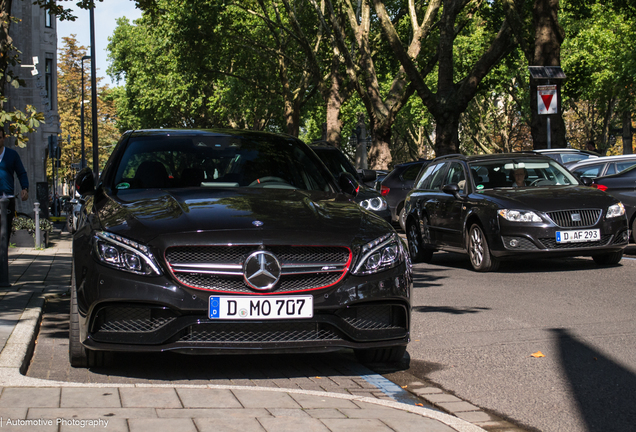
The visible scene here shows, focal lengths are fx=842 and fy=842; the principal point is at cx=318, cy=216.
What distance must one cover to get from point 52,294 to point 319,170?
11.9 ft

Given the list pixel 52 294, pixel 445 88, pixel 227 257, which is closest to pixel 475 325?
pixel 227 257

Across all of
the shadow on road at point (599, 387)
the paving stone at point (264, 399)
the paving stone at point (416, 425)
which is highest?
the paving stone at point (264, 399)

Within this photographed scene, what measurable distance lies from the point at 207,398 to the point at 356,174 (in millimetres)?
9360

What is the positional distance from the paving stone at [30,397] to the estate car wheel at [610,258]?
8725 mm

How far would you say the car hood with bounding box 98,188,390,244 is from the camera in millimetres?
4820

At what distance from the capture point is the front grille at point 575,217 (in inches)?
418

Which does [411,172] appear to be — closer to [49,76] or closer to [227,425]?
[227,425]

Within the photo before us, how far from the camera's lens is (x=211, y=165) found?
6316 mm

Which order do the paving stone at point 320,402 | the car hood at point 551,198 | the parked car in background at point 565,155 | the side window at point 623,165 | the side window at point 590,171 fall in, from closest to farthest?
the paving stone at point 320,402 < the car hood at point 551,198 < the side window at point 623,165 < the side window at point 590,171 < the parked car in background at point 565,155

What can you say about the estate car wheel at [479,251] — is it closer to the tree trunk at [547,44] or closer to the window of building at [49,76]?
the tree trunk at [547,44]

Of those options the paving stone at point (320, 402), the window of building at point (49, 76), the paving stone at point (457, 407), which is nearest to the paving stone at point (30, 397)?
the paving stone at point (320, 402)

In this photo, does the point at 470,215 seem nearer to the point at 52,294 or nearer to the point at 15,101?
the point at 52,294

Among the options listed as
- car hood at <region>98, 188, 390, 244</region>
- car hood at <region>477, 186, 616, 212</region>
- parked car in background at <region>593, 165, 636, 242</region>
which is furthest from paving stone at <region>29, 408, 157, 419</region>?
parked car in background at <region>593, 165, 636, 242</region>

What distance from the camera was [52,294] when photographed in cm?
874
